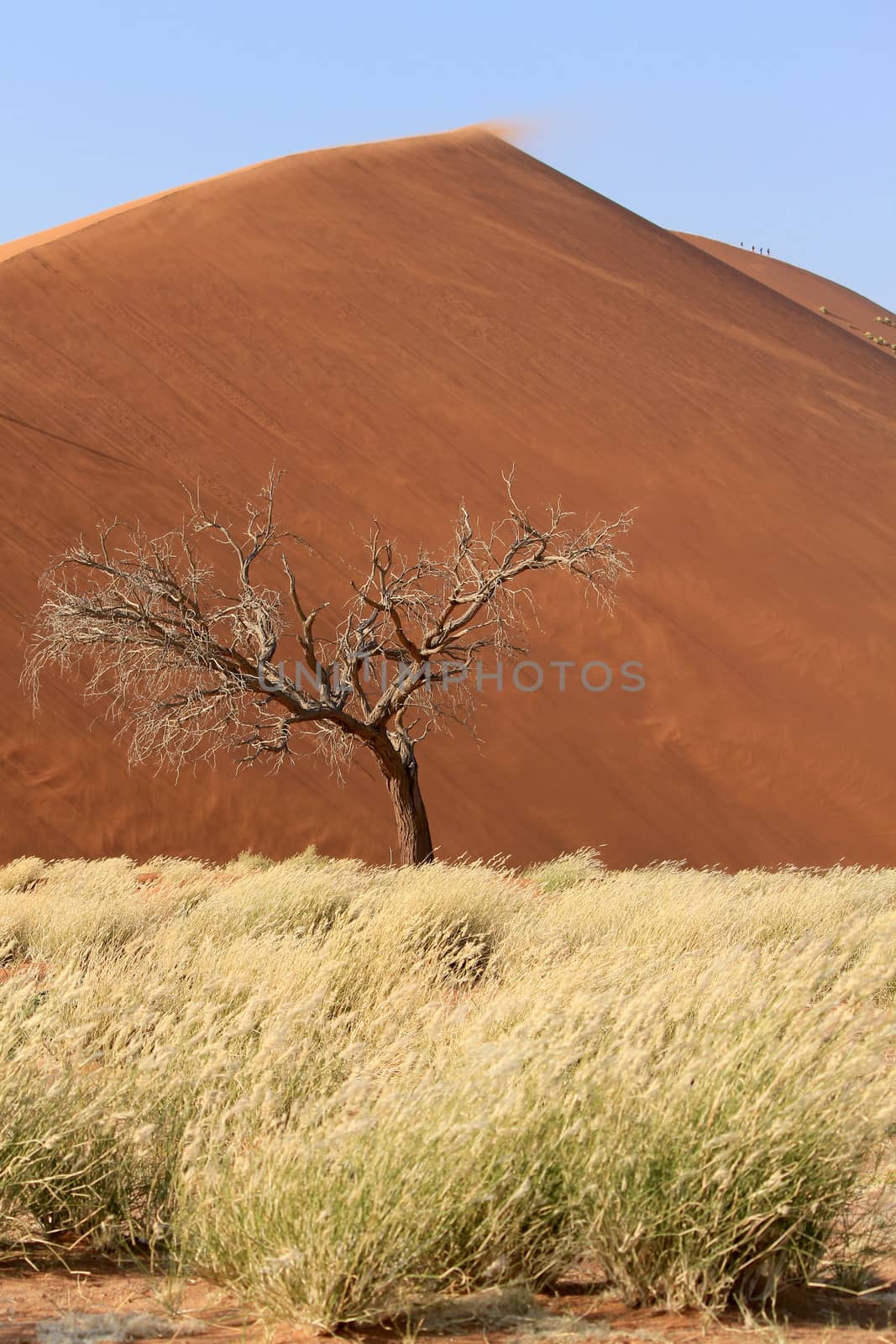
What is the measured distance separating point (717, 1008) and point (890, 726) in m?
20.5

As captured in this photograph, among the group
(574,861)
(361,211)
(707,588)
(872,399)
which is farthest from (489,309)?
(574,861)

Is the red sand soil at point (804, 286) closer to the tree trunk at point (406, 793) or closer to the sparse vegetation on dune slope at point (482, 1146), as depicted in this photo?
the tree trunk at point (406, 793)

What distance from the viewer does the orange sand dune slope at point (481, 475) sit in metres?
18.8

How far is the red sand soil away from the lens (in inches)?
2699

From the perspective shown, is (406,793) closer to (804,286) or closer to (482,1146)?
(482,1146)

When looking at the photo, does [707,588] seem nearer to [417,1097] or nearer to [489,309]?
[489,309]

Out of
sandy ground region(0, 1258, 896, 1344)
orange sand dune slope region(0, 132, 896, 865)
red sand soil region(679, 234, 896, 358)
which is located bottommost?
sandy ground region(0, 1258, 896, 1344)

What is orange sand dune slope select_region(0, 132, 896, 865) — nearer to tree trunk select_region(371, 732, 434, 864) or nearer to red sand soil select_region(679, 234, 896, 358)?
tree trunk select_region(371, 732, 434, 864)

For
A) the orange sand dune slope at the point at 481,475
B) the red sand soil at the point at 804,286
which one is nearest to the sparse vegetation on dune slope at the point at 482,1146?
the orange sand dune slope at the point at 481,475

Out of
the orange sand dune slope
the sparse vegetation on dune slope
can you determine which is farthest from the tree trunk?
the sparse vegetation on dune slope

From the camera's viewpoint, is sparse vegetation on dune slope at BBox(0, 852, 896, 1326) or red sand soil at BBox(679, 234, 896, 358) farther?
red sand soil at BBox(679, 234, 896, 358)

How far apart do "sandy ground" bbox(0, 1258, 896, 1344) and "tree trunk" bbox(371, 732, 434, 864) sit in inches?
368

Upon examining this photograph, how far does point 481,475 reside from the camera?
25.0 meters

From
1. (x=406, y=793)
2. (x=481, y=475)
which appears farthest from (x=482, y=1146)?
(x=481, y=475)
